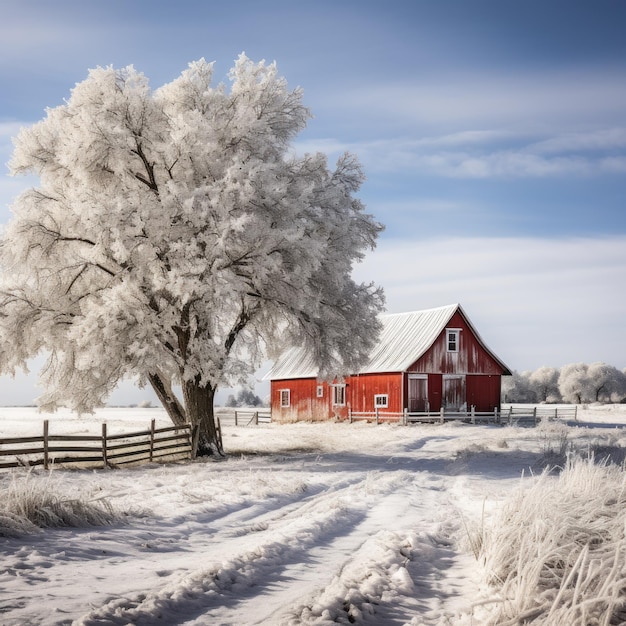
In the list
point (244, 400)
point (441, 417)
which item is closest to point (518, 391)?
point (244, 400)

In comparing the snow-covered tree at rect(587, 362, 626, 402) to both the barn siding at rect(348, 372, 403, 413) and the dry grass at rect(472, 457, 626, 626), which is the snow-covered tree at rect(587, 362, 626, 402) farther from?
the dry grass at rect(472, 457, 626, 626)

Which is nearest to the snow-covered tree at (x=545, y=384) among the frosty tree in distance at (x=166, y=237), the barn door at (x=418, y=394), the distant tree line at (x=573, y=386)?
the distant tree line at (x=573, y=386)

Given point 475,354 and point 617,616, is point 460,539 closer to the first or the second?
point 617,616

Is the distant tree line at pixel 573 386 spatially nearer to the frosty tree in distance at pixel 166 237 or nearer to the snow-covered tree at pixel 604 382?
the snow-covered tree at pixel 604 382

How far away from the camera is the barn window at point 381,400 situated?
1625 inches

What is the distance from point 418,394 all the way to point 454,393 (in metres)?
2.76

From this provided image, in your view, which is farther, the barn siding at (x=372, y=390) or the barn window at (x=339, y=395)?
the barn window at (x=339, y=395)

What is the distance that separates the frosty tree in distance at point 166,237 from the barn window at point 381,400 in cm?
1833

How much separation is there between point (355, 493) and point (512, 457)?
8.67m

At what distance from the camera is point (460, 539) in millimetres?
8383

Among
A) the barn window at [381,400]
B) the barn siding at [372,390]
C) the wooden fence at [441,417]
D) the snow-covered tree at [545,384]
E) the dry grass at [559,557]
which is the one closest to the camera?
the dry grass at [559,557]

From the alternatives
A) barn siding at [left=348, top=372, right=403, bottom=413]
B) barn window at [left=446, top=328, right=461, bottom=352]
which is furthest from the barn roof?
barn window at [left=446, top=328, right=461, bottom=352]

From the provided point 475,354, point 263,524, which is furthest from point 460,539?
point 475,354

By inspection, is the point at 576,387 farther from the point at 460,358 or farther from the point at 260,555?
the point at 260,555
